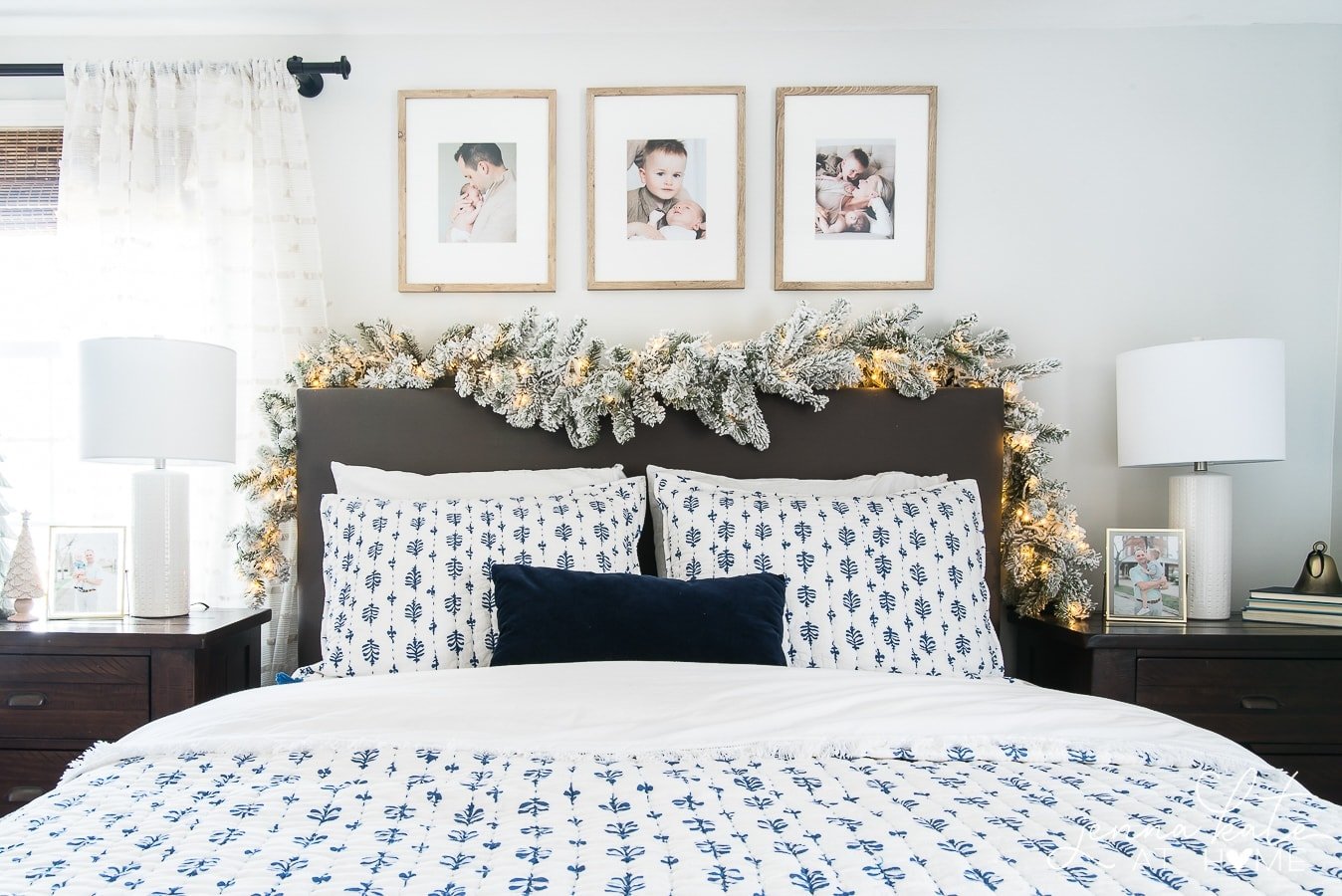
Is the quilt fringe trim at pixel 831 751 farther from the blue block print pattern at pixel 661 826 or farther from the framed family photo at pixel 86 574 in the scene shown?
the framed family photo at pixel 86 574

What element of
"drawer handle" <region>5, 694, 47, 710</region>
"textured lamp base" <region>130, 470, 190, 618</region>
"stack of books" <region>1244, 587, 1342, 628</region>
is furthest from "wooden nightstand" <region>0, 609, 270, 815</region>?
"stack of books" <region>1244, 587, 1342, 628</region>

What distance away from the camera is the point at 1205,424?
7.45 feet

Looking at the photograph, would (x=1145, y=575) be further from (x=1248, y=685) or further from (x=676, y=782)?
(x=676, y=782)

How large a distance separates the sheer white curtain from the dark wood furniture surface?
2359 mm

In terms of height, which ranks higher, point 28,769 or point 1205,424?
point 1205,424

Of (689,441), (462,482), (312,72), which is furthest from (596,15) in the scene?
(462,482)

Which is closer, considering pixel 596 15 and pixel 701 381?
pixel 701 381

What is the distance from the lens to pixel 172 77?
2.58 meters

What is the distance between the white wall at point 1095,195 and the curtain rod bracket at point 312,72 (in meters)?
0.22

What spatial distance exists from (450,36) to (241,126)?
2.21 feet

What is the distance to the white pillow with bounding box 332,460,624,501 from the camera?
7.41 ft

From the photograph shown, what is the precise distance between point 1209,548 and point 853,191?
140cm

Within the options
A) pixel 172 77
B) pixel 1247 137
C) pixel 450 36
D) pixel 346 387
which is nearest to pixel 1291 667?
pixel 1247 137

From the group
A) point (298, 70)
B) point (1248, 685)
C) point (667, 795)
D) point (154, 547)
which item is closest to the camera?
point (667, 795)
